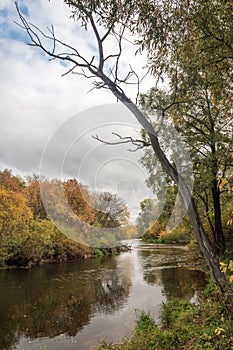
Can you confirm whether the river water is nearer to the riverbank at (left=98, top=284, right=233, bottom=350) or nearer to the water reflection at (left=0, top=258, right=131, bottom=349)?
the water reflection at (left=0, top=258, right=131, bottom=349)

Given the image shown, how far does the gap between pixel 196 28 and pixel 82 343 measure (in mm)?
7537

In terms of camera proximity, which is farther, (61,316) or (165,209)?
(165,209)

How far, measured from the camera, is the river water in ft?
27.2

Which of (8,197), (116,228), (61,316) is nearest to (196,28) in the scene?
(61,316)

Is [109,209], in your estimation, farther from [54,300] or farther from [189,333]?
[189,333]

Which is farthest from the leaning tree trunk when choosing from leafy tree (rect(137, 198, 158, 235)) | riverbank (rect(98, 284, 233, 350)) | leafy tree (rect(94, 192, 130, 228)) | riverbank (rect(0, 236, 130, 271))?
leafy tree (rect(94, 192, 130, 228))

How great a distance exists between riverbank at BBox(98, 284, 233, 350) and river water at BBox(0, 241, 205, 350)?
111cm

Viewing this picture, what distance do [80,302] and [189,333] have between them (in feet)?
21.2

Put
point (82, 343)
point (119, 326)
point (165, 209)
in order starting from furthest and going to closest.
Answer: point (165, 209)
point (119, 326)
point (82, 343)

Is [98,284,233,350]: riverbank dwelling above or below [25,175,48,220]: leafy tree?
below

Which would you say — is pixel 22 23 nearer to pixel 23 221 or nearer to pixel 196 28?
pixel 196 28

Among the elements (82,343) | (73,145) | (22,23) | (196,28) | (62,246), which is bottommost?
(82,343)

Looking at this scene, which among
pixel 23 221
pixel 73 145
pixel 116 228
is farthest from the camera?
pixel 116 228

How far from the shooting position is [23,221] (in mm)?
22000
